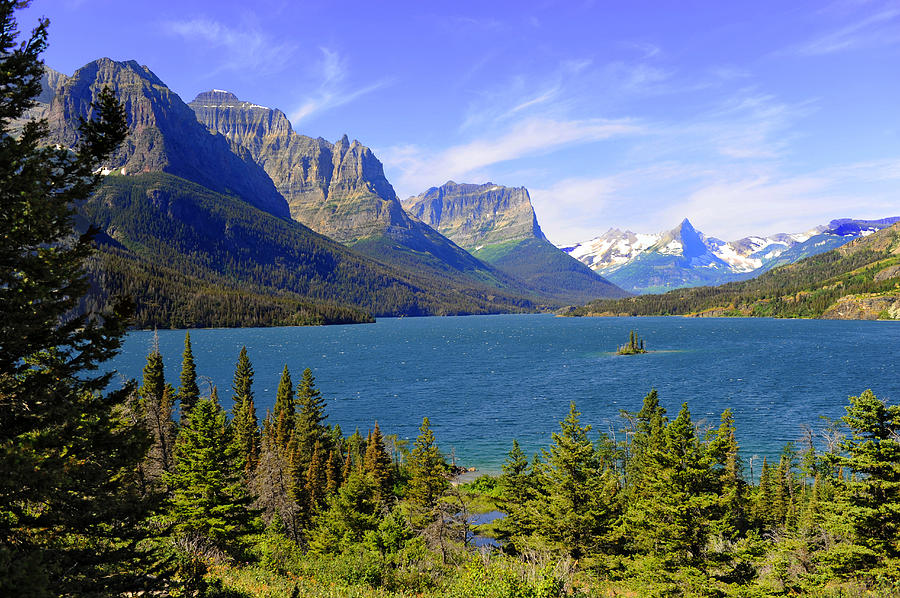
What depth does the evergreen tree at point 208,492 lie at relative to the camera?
37.8m

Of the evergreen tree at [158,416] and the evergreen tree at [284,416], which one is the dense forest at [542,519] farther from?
the evergreen tree at [284,416]

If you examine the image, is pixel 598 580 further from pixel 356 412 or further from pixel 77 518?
pixel 356 412

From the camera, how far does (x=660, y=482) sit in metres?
29.9

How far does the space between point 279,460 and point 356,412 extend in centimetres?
4765

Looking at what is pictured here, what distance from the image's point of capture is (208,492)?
39.2 metres

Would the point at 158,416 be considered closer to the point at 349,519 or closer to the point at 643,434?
the point at 349,519

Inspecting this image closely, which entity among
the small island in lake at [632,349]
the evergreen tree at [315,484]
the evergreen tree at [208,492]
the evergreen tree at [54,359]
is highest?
the evergreen tree at [54,359]

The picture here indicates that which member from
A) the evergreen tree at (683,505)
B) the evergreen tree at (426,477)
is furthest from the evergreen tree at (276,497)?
the evergreen tree at (683,505)

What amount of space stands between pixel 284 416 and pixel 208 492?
112 feet

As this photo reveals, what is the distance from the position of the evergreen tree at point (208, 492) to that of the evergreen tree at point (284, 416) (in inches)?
1047

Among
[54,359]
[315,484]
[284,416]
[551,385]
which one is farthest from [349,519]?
[551,385]

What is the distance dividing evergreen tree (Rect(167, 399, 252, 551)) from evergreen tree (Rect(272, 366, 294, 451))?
87.2ft

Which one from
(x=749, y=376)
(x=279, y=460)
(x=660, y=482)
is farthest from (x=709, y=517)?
(x=749, y=376)

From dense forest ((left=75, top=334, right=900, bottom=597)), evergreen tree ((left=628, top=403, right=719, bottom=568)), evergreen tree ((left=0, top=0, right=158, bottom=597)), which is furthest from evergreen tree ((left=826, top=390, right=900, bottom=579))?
evergreen tree ((left=0, top=0, right=158, bottom=597))
